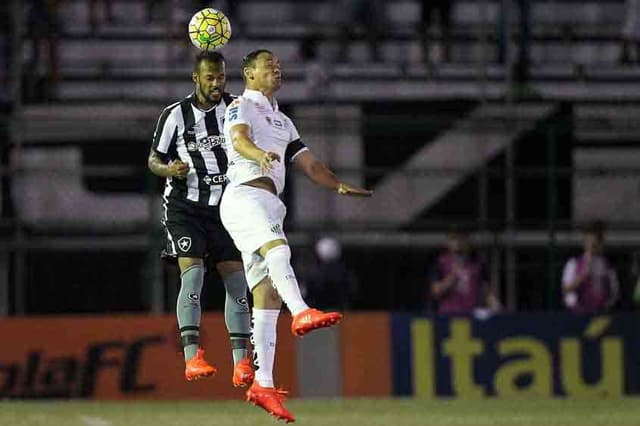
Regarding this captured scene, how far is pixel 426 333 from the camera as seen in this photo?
17656 millimetres

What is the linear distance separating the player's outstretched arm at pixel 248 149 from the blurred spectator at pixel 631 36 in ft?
39.0

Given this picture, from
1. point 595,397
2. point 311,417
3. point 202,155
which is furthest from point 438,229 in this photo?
point 202,155

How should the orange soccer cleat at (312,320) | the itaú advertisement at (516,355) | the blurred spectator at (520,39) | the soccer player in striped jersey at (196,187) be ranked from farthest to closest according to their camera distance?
the blurred spectator at (520,39) → the itaú advertisement at (516,355) → the soccer player in striped jersey at (196,187) → the orange soccer cleat at (312,320)

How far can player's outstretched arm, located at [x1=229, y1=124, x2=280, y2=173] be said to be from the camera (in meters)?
10.2

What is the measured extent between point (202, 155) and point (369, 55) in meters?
10.8

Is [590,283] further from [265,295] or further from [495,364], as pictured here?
[265,295]

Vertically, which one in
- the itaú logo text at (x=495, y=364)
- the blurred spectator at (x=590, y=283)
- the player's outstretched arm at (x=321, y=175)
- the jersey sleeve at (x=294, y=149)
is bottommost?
the itaú logo text at (x=495, y=364)

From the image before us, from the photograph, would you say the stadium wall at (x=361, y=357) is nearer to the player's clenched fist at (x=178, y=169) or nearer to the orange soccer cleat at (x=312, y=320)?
the player's clenched fist at (x=178, y=169)

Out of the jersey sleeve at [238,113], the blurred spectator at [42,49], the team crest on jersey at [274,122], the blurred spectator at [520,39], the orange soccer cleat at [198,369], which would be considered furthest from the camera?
the blurred spectator at [520,39]

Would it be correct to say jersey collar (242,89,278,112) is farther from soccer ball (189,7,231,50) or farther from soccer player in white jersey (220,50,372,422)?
soccer ball (189,7,231,50)

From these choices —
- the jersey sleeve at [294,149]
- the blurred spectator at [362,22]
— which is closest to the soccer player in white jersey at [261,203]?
the jersey sleeve at [294,149]

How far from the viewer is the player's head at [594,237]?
1783 cm

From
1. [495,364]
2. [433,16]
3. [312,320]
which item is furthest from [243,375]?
[433,16]

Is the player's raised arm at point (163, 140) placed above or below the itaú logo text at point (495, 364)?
above
